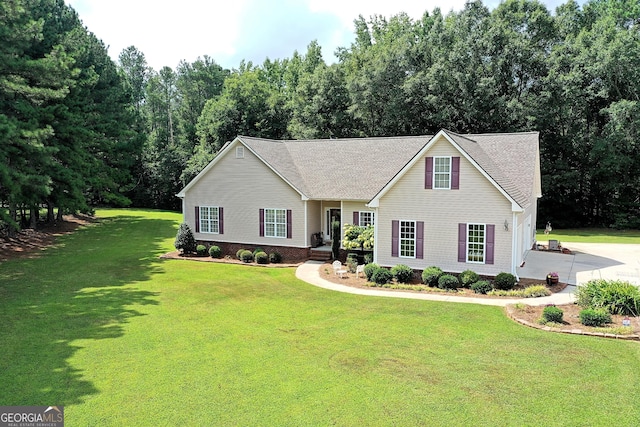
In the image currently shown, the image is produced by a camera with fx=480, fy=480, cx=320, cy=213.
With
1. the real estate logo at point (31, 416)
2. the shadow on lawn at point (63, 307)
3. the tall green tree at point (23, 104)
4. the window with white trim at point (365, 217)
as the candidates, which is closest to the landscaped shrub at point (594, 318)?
the window with white trim at point (365, 217)

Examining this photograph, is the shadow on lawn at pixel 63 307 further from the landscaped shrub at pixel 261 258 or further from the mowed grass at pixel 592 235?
the mowed grass at pixel 592 235

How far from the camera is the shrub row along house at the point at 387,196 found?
20000 millimetres

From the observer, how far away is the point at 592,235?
37.8m

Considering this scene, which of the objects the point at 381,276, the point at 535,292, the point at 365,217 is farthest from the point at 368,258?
the point at 535,292

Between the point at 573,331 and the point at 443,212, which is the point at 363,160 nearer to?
the point at 443,212

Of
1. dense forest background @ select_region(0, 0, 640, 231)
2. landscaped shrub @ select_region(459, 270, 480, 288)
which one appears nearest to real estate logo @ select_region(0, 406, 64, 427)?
landscaped shrub @ select_region(459, 270, 480, 288)

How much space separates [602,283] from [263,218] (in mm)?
16425

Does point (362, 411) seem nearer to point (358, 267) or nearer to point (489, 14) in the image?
point (358, 267)

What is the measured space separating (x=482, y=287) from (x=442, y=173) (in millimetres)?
5064

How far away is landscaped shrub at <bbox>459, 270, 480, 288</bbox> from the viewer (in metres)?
19.4

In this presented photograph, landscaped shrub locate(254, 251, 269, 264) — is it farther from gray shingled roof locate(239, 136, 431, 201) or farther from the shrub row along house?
gray shingled roof locate(239, 136, 431, 201)

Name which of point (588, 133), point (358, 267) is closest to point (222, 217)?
point (358, 267)

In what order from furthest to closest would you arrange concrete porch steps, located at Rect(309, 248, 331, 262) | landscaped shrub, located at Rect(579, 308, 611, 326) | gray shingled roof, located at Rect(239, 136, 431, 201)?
gray shingled roof, located at Rect(239, 136, 431, 201)
concrete porch steps, located at Rect(309, 248, 331, 262)
landscaped shrub, located at Rect(579, 308, 611, 326)

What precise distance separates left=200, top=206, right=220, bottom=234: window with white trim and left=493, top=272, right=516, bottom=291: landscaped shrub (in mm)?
15742
